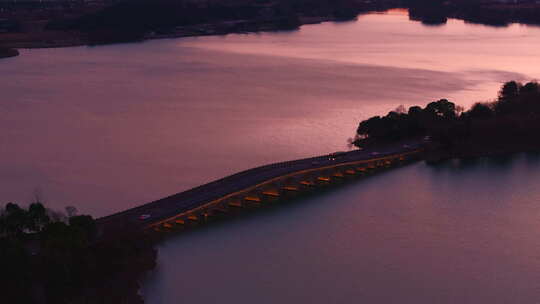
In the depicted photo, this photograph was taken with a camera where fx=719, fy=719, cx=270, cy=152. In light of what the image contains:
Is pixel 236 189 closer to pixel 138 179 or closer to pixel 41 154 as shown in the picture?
pixel 138 179

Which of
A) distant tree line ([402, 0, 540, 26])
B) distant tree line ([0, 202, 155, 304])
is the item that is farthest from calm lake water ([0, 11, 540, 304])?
distant tree line ([402, 0, 540, 26])

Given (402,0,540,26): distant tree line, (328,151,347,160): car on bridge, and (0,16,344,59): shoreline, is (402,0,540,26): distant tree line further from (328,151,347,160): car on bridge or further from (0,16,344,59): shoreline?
(328,151,347,160): car on bridge

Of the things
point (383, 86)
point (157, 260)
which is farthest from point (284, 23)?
point (157, 260)

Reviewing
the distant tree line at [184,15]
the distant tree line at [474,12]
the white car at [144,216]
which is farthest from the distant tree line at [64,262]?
the distant tree line at [474,12]

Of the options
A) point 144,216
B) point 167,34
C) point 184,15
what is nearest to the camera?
point 144,216

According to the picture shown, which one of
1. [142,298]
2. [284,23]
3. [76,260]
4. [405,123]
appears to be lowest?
[142,298]

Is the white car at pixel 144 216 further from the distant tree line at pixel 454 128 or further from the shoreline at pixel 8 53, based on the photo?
the shoreline at pixel 8 53

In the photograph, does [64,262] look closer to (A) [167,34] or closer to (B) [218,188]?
(B) [218,188]

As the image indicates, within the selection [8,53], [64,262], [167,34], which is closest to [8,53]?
[8,53]
